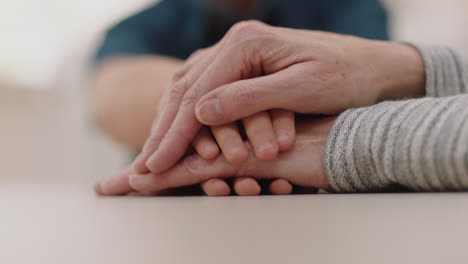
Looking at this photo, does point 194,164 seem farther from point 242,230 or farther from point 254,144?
point 242,230

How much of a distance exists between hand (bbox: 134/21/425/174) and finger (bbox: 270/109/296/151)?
12 millimetres

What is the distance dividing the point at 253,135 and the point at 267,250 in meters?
0.29

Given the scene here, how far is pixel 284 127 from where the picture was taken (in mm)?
528

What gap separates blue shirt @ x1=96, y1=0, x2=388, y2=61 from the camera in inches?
58.2

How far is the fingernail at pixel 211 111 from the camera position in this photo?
51cm

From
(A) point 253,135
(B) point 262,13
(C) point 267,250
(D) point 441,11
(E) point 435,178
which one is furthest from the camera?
(D) point 441,11

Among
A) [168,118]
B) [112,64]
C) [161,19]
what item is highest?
[168,118]

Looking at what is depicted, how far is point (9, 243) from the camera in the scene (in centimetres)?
30

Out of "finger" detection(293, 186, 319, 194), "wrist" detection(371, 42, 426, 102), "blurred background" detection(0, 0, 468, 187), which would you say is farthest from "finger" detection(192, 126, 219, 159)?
"blurred background" detection(0, 0, 468, 187)

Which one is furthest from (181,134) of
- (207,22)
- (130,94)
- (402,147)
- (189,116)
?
(207,22)

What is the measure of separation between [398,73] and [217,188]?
0.30 meters

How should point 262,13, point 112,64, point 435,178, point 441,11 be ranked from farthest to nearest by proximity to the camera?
point 441,11
point 262,13
point 112,64
point 435,178

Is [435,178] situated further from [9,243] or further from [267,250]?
[9,243]

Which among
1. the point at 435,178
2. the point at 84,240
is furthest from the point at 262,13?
the point at 84,240
